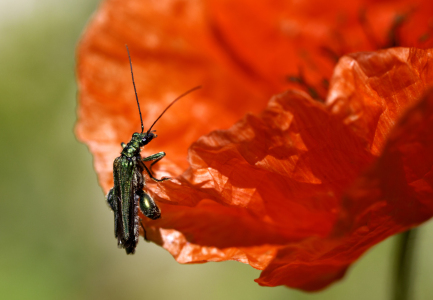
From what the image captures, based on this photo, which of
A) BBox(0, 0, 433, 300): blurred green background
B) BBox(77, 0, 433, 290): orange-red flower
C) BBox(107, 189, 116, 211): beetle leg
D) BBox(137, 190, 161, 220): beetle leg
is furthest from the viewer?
BBox(0, 0, 433, 300): blurred green background

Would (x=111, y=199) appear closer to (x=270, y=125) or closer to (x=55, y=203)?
(x=270, y=125)

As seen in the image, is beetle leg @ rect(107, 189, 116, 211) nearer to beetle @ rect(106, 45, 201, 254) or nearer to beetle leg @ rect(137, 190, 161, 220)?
beetle @ rect(106, 45, 201, 254)

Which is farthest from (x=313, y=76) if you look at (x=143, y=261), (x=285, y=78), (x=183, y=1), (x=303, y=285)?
(x=143, y=261)

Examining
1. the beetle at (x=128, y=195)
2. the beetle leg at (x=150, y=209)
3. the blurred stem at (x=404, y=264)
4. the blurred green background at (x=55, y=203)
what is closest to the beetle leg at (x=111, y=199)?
the beetle at (x=128, y=195)

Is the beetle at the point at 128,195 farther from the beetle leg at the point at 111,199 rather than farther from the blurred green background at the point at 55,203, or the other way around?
the blurred green background at the point at 55,203

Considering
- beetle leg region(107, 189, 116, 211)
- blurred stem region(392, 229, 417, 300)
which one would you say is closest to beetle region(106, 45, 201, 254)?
beetle leg region(107, 189, 116, 211)

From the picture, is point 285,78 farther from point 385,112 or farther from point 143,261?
point 143,261
